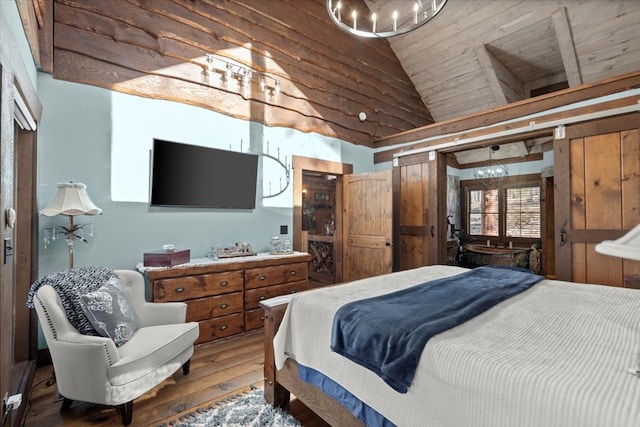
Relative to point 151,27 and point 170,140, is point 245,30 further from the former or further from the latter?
point 170,140

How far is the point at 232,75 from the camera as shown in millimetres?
3699

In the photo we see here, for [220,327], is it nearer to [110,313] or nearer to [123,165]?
[110,313]

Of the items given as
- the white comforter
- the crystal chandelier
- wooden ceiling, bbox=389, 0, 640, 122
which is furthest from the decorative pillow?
the crystal chandelier

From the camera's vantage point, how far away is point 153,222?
3.14 metres

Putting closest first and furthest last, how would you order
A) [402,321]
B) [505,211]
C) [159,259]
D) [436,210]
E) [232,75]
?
1. [402,321]
2. [159,259]
3. [232,75]
4. [436,210]
5. [505,211]

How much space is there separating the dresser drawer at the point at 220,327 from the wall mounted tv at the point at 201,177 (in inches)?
48.5

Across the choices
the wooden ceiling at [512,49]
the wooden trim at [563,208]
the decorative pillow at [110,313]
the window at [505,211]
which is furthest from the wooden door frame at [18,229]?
the window at [505,211]

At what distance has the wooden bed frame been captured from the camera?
1495 millimetres

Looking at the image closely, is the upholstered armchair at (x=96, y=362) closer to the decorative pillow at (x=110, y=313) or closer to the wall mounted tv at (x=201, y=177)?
the decorative pillow at (x=110, y=313)

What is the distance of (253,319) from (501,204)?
633 cm

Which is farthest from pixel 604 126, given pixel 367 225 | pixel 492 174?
pixel 492 174

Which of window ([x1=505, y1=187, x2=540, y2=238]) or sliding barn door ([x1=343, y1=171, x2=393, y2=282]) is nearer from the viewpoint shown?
sliding barn door ([x1=343, y1=171, x2=393, y2=282])

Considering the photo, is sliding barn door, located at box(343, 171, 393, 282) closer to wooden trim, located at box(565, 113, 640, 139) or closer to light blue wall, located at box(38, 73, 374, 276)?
light blue wall, located at box(38, 73, 374, 276)

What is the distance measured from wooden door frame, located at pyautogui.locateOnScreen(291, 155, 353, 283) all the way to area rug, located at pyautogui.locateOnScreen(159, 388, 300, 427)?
236 cm
